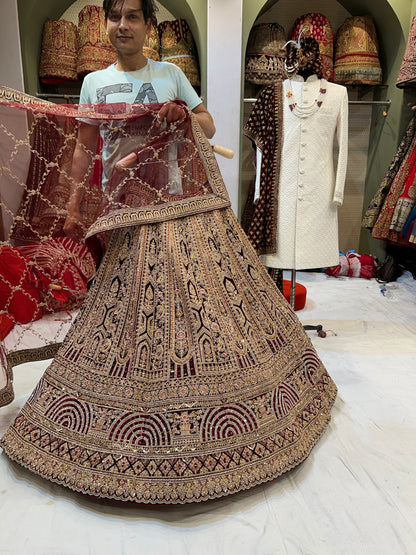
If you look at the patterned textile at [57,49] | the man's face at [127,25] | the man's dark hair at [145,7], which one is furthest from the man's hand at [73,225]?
the patterned textile at [57,49]

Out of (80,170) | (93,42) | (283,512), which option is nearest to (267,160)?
(80,170)

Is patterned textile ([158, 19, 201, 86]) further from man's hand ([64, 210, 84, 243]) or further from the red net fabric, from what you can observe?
man's hand ([64, 210, 84, 243])

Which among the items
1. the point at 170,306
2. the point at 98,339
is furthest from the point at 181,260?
the point at 98,339

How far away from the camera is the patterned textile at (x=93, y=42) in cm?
326

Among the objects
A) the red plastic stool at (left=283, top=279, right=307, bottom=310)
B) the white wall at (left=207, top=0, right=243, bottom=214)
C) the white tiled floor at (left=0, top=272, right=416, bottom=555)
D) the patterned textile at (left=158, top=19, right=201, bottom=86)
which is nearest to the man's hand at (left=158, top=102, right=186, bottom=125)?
the white tiled floor at (left=0, top=272, right=416, bottom=555)

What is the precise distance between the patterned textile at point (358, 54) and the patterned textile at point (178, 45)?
1249 mm

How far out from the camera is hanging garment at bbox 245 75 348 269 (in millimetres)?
2279

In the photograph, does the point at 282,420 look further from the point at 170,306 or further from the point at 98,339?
the point at 98,339

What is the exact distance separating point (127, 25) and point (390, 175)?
281 cm

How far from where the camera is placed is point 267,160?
7.79ft

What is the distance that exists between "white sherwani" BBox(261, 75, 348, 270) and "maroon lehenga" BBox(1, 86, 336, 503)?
2.83 feet

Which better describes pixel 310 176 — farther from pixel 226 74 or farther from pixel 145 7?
pixel 226 74

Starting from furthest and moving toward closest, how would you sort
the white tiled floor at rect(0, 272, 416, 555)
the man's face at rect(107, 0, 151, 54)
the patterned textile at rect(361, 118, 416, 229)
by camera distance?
the patterned textile at rect(361, 118, 416, 229) → the man's face at rect(107, 0, 151, 54) → the white tiled floor at rect(0, 272, 416, 555)

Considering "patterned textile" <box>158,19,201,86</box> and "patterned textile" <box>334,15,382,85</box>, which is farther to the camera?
"patterned textile" <box>334,15,382,85</box>
